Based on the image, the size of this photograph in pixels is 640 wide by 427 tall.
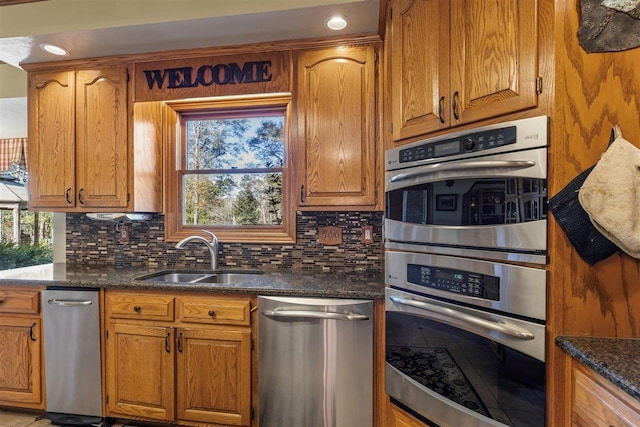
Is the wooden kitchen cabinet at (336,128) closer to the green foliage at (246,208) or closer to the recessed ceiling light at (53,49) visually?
the green foliage at (246,208)

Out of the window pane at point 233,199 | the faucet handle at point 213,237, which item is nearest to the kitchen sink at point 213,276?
the faucet handle at point 213,237

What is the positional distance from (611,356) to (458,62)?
1.05 metres

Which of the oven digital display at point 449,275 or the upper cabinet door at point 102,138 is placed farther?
the upper cabinet door at point 102,138

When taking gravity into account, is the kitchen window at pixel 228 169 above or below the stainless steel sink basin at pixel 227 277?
above

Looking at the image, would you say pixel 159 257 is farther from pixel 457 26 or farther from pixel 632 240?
Result: pixel 632 240

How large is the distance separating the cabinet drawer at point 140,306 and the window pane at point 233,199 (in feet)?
2.55

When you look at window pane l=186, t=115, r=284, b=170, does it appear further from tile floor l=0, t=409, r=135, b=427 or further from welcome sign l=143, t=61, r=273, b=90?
tile floor l=0, t=409, r=135, b=427

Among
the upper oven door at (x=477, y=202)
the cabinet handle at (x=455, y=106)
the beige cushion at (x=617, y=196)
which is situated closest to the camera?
the beige cushion at (x=617, y=196)

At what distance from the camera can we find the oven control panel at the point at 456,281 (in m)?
1.12

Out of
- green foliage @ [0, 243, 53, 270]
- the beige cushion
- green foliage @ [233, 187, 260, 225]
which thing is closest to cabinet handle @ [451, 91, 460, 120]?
the beige cushion

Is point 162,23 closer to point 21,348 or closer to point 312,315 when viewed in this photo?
point 312,315

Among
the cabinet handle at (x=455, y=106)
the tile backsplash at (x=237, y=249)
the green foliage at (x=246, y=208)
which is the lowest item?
the tile backsplash at (x=237, y=249)

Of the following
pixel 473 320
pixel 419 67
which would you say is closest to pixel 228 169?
pixel 419 67

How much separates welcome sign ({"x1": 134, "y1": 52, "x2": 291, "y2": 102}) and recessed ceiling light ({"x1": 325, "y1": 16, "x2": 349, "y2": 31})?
337 mm
